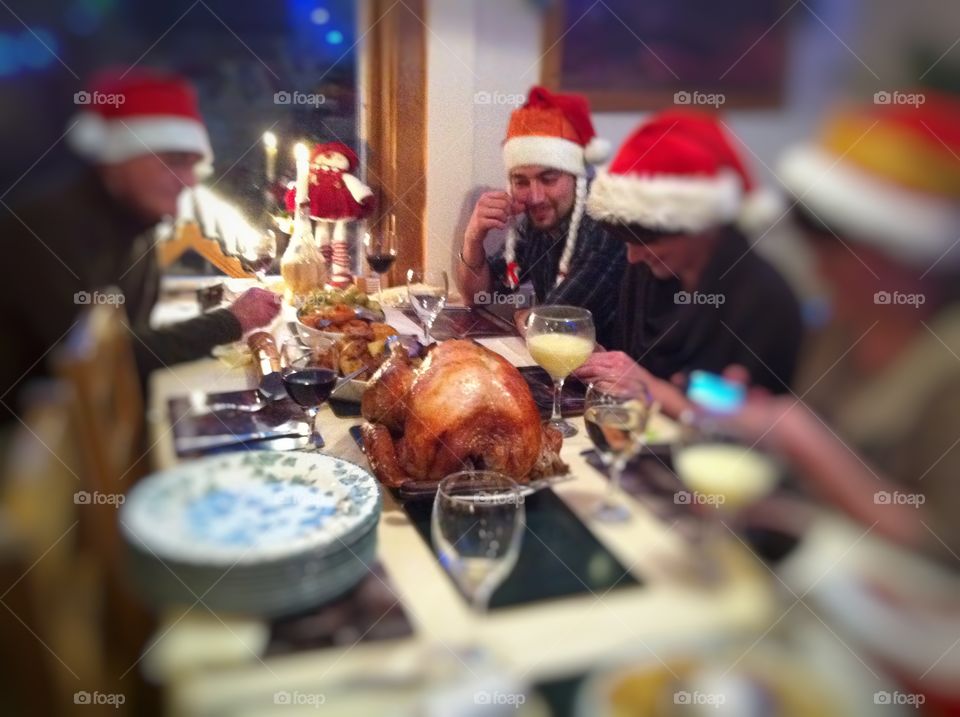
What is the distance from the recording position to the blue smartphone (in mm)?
703

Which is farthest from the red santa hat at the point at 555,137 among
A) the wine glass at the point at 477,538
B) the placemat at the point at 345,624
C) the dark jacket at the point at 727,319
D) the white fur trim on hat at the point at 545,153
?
the placemat at the point at 345,624

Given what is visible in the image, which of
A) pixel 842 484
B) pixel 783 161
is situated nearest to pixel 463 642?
pixel 842 484

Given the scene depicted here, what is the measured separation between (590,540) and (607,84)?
0.46 m

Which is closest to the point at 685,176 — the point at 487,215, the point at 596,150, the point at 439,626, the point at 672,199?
the point at 672,199

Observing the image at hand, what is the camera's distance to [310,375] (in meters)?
0.93

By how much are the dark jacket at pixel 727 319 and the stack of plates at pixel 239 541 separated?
351 mm

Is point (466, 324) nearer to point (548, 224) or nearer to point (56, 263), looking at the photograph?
point (548, 224)

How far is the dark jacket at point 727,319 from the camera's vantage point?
0.65 meters

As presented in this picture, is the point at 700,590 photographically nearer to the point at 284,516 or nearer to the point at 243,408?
the point at 284,516

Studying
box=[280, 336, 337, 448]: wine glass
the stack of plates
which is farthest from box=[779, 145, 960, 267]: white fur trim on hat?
box=[280, 336, 337, 448]: wine glass

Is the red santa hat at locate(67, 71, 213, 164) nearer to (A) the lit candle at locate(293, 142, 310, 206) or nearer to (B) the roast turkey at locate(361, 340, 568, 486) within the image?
(A) the lit candle at locate(293, 142, 310, 206)

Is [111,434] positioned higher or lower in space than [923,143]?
lower

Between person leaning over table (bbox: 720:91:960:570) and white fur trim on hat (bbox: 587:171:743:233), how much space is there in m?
0.05

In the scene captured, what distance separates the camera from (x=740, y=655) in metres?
0.67
